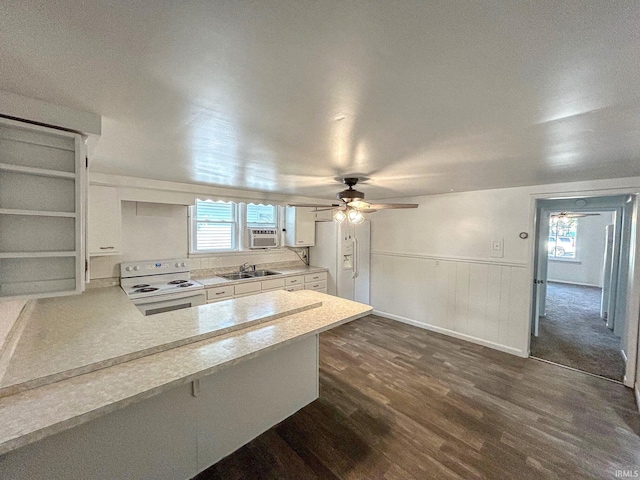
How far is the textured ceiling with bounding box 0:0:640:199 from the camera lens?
0.70m

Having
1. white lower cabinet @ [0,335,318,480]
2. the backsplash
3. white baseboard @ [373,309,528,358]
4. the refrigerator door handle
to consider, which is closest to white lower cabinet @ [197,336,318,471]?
white lower cabinet @ [0,335,318,480]

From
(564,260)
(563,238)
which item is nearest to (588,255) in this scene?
(564,260)

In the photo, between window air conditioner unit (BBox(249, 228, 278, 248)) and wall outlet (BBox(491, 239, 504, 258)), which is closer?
wall outlet (BBox(491, 239, 504, 258))

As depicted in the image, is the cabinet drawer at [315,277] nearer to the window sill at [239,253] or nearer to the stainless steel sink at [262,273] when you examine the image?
the stainless steel sink at [262,273]

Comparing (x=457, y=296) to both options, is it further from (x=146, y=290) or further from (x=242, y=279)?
(x=146, y=290)

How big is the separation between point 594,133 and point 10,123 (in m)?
2.95

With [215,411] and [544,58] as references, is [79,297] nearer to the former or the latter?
[215,411]

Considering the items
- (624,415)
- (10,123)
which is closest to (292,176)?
(10,123)

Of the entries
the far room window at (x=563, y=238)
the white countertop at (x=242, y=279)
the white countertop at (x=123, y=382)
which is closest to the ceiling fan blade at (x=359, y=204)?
→ the white countertop at (x=123, y=382)

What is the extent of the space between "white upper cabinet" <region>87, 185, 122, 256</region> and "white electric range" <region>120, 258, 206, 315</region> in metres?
0.45

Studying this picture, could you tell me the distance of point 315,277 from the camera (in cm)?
471

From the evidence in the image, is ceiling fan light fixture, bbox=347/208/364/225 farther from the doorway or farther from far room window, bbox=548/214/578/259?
far room window, bbox=548/214/578/259

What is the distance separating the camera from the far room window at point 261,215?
4594mm

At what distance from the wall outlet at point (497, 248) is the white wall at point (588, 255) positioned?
6.44 meters
